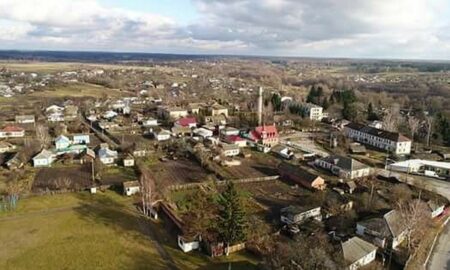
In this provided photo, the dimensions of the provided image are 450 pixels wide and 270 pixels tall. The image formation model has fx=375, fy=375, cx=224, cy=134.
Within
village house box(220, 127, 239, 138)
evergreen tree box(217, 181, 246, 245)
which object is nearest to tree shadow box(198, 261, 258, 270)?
evergreen tree box(217, 181, 246, 245)

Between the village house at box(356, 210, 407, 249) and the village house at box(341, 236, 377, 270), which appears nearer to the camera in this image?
the village house at box(341, 236, 377, 270)

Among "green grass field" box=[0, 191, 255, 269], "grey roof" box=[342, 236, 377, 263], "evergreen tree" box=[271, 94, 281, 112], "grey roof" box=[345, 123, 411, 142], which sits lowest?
"green grass field" box=[0, 191, 255, 269]

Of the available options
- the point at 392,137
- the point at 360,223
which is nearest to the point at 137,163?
the point at 360,223

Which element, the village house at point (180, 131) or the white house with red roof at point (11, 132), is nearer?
the white house with red roof at point (11, 132)

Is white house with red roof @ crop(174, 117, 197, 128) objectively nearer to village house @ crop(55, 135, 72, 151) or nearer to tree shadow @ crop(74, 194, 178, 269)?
village house @ crop(55, 135, 72, 151)

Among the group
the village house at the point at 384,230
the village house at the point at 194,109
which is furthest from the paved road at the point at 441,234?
the village house at the point at 194,109

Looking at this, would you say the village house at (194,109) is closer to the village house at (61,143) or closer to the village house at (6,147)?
the village house at (61,143)

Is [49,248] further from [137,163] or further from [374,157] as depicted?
[374,157]

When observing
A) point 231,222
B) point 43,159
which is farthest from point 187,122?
point 231,222
